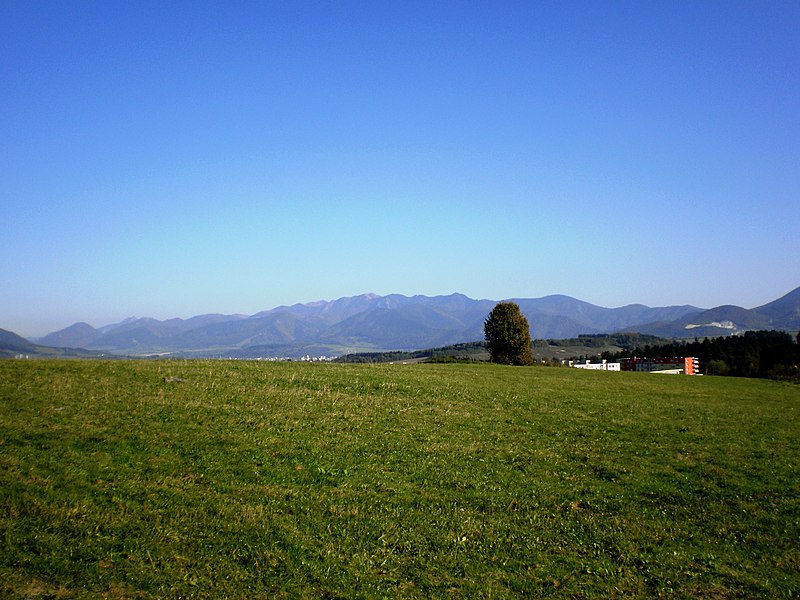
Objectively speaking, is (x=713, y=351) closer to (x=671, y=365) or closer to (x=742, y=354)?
(x=742, y=354)

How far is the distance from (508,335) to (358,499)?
76924 mm

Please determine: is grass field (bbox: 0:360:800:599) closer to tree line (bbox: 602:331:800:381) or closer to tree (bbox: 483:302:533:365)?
tree (bbox: 483:302:533:365)

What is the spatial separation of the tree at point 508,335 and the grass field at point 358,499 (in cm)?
6245

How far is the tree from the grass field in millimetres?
62447

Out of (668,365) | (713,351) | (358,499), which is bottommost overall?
(668,365)

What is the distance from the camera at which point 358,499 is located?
1505 cm

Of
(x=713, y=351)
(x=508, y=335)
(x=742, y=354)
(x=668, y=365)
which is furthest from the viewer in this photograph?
(x=713, y=351)

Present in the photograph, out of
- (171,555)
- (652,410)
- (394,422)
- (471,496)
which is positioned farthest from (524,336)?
(171,555)

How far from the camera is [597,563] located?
41.5ft

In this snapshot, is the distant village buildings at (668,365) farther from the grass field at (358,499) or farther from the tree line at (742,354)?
the grass field at (358,499)

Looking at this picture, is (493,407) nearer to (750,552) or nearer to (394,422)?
(394,422)

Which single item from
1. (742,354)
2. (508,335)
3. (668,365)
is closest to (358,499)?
(508,335)

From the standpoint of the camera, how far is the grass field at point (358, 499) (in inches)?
443

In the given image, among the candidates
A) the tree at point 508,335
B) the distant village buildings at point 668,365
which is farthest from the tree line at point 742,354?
the tree at point 508,335
